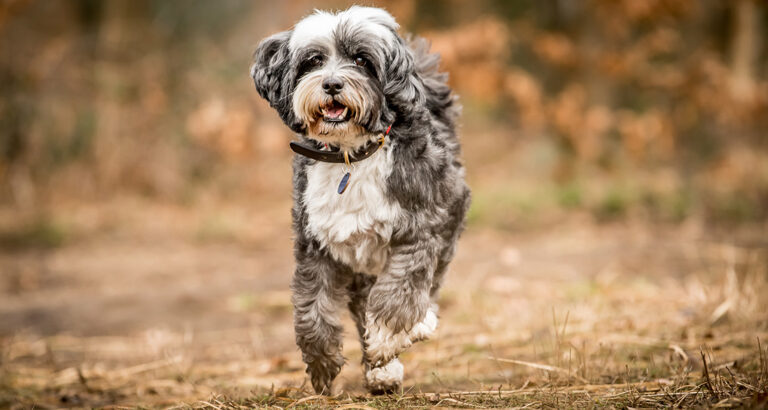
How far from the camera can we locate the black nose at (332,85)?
3.11 metres

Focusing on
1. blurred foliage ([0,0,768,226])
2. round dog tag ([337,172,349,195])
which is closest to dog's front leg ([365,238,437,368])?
round dog tag ([337,172,349,195])

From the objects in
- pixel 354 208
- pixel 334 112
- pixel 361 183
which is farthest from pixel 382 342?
pixel 334 112

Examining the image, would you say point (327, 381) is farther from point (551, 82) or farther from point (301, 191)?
point (551, 82)

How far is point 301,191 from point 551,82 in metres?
10.4

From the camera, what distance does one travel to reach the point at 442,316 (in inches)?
217

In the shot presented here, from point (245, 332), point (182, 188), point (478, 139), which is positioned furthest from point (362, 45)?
point (478, 139)

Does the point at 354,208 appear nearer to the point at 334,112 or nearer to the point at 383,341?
the point at 334,112

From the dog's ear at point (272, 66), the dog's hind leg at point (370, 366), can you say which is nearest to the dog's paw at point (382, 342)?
the dog's hind leg at point (370, 366)

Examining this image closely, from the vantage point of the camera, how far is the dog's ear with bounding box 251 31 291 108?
3.40 metres

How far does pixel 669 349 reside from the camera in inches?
149

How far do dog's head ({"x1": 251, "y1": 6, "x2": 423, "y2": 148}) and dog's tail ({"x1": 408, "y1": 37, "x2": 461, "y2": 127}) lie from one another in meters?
0.51

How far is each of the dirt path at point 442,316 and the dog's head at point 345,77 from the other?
137 centimetres

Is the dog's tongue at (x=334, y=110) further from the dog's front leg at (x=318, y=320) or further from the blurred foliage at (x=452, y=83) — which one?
the blurred foliage at (x=452, y=83)

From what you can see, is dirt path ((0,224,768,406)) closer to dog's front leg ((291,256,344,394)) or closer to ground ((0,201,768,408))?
ground ((0,201,768,408))
